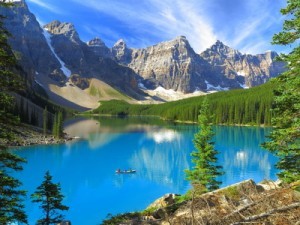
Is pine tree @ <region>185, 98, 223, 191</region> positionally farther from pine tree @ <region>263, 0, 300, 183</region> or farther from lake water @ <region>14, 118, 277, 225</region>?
pine tree @ <region>263, 0, 300, 183</region>

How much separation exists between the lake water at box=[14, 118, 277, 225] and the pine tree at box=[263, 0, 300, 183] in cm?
2209

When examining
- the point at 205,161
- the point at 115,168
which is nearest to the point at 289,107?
the point at 205,161

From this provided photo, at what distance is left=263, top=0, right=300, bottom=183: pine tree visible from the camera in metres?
16.2

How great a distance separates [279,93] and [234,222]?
13.5 meters

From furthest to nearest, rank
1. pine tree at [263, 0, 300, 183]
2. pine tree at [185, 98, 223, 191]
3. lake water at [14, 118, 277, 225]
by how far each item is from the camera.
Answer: lake water at [14, 118, 277, 225]
pine tree at [185, 98, 223, 191]
pine tree at [263, 0, 300, 183]

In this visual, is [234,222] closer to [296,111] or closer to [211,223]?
[211,223]

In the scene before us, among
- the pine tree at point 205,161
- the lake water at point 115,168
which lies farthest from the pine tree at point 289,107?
the lake water at point 115,168

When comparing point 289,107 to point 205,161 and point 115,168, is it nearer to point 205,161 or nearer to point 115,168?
point 205,161

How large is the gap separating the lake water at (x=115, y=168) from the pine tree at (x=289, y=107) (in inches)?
870

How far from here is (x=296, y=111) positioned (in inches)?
666

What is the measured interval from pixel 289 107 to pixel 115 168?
153 ft

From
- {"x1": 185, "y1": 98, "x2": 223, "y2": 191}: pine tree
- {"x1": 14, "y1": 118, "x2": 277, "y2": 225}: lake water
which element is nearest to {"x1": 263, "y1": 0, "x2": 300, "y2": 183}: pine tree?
{"x1": 185, "y1": 98, "x2": 223, "y2": 191}: pine tree

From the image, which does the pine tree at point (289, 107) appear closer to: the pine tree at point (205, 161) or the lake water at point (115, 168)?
the pine tree at point (205, 161)

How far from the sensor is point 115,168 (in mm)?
60531
